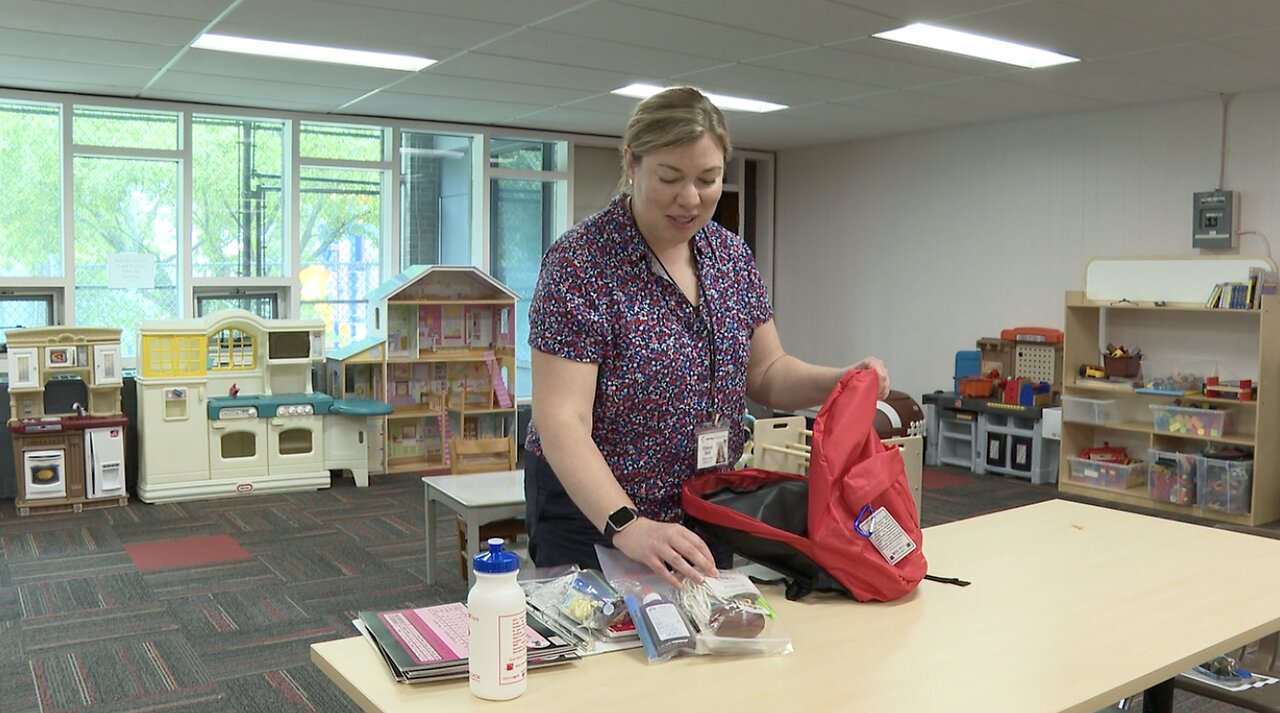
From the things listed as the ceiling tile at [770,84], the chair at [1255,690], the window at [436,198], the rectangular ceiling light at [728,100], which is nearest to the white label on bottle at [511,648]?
the chair at [1255,690]

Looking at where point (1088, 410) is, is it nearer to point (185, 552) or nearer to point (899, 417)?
point (899, 417)

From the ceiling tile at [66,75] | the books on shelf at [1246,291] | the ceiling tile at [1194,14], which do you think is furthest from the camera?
the books on shelf at [1246,291]

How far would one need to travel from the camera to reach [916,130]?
842 cm

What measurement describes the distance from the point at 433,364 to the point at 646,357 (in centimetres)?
628

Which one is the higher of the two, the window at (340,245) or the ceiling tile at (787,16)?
the ceiling tile at (787,16)

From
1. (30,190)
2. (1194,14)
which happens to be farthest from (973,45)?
(30,190)

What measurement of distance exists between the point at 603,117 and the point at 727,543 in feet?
20.9

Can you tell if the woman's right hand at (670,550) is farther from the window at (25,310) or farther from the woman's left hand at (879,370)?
the window at (25,310)

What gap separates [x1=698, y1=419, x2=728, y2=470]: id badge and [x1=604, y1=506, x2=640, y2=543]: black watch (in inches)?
11.1

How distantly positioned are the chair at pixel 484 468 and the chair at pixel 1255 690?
271 cm

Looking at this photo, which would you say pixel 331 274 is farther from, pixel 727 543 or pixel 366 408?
pixel 727 543

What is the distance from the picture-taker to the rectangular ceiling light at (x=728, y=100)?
671 centimetres

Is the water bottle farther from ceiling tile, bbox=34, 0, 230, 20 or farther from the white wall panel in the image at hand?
the white wall panel

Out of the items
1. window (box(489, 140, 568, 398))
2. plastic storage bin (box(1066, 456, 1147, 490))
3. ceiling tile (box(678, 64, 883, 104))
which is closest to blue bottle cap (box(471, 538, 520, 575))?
ceiling tile (box(678, 64, 883, 104))
